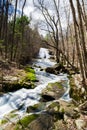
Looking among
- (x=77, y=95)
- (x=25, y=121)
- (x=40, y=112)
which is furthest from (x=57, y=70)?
(x=25, y=121)

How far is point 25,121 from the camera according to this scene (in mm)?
9016

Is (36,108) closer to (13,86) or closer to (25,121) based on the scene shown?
(25,121)

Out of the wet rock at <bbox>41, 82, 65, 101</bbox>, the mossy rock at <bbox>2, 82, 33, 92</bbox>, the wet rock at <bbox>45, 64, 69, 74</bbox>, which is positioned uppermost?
the wet rock at <bbox>45, 64, 69, 74</bbox>

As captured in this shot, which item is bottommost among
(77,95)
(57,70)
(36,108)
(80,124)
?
(36,108)

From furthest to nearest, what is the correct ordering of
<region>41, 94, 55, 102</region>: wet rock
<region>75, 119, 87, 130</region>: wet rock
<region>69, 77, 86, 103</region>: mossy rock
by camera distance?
<region>41, 94, 55, 102</region>: wet rock
<region>69, 77, 86, 103</region>: mossy rock
<region>75, 119, 87, 130</region>: wet rock

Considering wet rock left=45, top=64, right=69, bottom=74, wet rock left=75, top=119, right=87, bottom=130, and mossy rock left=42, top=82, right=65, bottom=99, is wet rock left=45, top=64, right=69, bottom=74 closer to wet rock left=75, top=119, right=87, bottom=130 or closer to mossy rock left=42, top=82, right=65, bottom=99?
mossy rock left=42, top=82, right=65, bottom=99

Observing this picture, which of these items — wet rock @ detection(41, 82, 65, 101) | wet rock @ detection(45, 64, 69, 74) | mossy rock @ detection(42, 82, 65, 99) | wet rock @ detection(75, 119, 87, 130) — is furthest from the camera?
wet rock @ detection(45, 64, 69, 74)

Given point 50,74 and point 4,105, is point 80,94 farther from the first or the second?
point 50,74

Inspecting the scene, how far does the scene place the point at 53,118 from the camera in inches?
365

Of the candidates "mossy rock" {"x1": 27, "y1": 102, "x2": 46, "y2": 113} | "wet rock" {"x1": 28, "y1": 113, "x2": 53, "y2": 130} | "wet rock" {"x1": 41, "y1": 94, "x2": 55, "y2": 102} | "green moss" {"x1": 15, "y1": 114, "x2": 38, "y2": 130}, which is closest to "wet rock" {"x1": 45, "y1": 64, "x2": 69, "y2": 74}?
"wet rock" {"x1": 41, "y1": 94, "x2": 55, "y2": 102}

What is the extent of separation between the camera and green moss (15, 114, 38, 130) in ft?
28.3

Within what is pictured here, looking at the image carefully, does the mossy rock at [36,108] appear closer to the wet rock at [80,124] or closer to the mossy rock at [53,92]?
the mossy rock at [53,92]

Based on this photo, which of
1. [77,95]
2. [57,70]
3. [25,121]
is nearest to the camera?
[25,121]

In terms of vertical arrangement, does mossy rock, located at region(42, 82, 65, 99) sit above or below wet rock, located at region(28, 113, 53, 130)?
above
